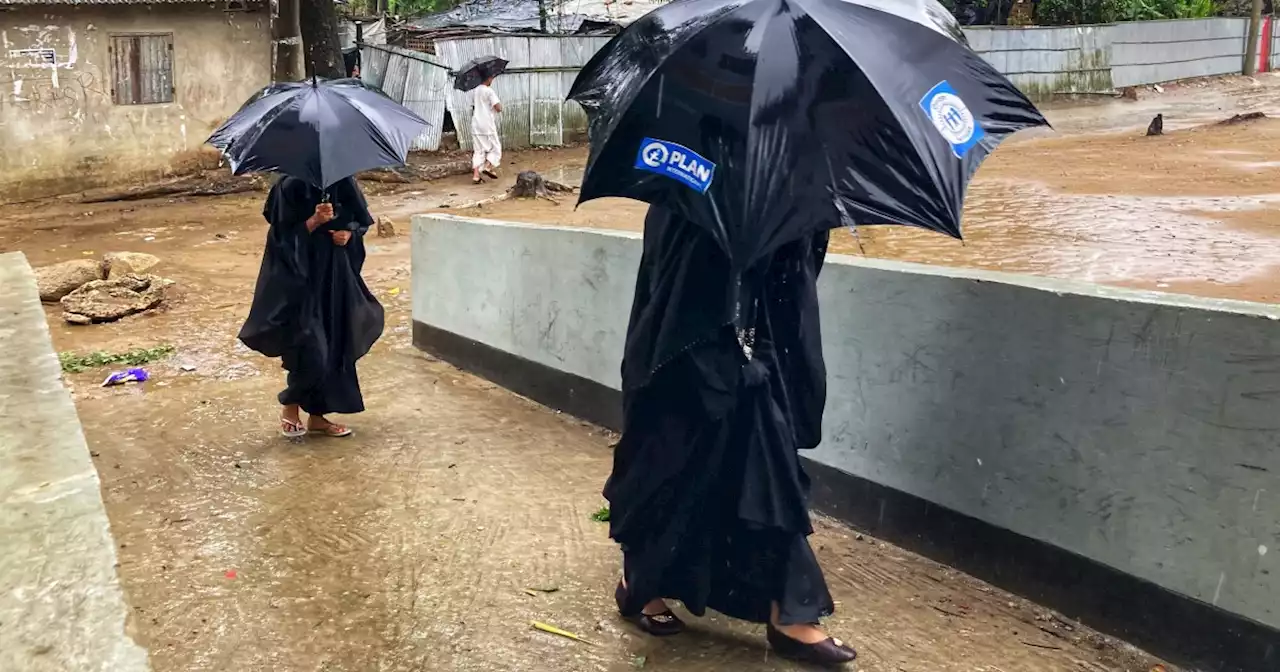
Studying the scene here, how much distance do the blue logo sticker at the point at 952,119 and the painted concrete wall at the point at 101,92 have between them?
1539cm

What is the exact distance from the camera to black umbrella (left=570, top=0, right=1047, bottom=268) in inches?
97.7

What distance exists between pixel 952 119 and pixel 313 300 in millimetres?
3645

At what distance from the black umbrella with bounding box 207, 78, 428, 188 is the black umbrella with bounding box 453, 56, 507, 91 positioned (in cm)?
1147

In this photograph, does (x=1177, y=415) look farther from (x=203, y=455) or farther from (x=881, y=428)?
(x=203, y=455)

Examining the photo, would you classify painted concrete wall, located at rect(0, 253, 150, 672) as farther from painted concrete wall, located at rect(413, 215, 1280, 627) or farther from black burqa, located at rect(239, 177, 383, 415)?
painted concrete wall, located at rect(413, 215, 1280, 627)

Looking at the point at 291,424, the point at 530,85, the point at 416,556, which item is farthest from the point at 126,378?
the point at 530,85

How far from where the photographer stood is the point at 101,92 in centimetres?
1530

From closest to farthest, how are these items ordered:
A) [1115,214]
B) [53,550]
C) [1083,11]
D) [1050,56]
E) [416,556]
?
[53,550] < [416,556] < [1115,214] < [1050,56] < [1083,11]

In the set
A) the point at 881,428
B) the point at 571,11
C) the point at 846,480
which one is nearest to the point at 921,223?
the point at 881,428

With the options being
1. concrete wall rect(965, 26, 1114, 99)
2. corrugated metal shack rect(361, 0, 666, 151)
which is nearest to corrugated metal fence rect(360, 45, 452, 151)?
corrugated metal shack rect(361, 0, 666, 151)

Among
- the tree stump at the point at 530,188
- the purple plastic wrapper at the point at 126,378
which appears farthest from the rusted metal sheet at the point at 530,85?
the purple plastic wrapper at the point at 126,378

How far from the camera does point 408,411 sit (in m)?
6.13

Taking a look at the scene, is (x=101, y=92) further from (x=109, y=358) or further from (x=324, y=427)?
(x=324, y=427)

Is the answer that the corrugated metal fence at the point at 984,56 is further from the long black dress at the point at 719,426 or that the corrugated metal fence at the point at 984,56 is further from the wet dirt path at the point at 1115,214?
the long black dress at the point at 719,426
